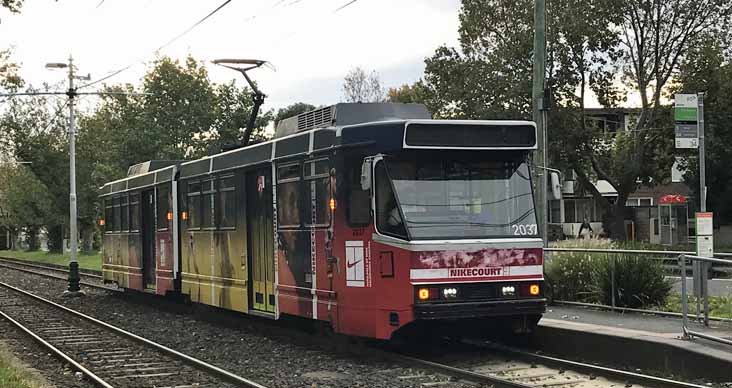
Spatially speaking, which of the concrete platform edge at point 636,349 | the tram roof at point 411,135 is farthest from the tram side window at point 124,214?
the concrete platform edge at point 636,349

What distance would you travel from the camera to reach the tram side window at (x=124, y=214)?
2409cm

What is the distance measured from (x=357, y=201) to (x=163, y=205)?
9.72 meters

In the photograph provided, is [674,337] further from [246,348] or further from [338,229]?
[246,348]

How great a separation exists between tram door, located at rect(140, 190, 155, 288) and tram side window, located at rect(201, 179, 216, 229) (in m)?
3.92

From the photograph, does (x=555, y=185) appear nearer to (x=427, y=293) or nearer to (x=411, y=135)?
(x=411, y=135)

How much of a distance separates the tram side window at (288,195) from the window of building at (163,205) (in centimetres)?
641

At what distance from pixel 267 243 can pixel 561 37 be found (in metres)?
26.6

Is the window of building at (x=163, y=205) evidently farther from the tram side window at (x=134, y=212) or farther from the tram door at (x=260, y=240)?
the tram door at (x=260, y=240)

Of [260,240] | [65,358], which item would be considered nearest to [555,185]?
[260,240]

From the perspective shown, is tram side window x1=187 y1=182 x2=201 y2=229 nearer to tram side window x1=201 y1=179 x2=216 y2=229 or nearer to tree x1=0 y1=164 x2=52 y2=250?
tram side window x1=201 y1=179 x2=216 y2=229

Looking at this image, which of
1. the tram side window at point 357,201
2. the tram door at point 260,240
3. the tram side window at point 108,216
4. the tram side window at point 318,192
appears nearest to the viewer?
the tram side window at point 357,201

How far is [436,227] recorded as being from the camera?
11.7m

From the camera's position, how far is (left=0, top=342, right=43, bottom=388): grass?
10.9m

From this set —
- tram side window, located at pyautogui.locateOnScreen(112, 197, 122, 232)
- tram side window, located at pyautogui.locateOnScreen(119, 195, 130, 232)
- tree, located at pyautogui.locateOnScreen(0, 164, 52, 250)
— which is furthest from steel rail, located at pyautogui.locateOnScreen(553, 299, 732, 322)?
tree, located at pyautogui.locateOnScreen(0, 164, 52, 250)
